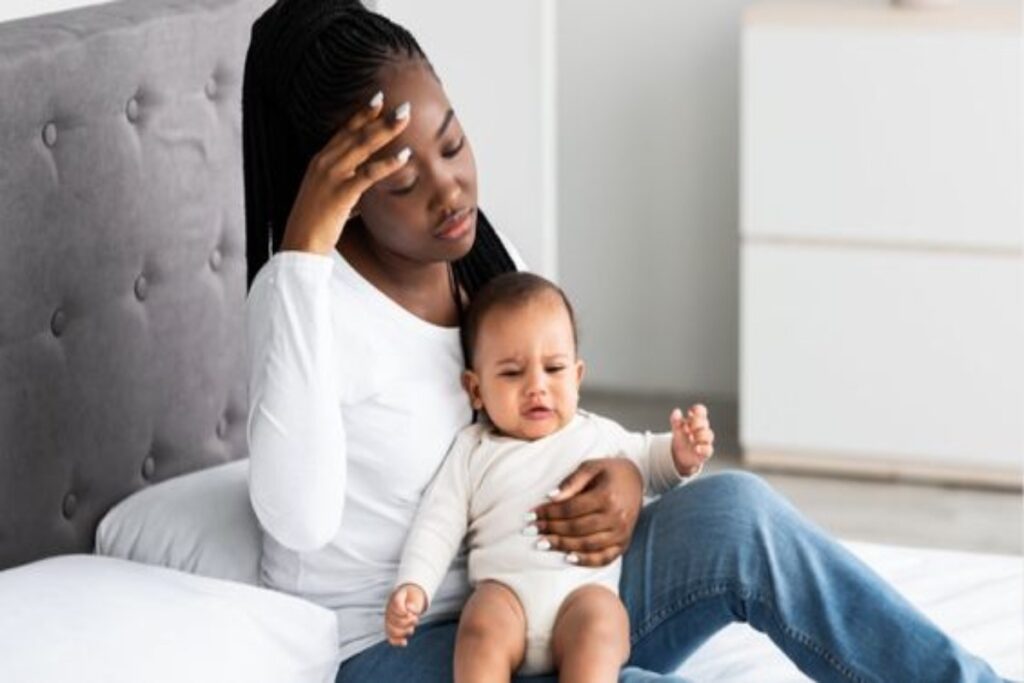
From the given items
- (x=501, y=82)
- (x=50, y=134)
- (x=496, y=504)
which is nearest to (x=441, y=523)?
(x=496, y=504)

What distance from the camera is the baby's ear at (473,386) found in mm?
2309

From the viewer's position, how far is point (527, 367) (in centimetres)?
228

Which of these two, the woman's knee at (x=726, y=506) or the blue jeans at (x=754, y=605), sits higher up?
the woman's knee at (x=726, y=506)

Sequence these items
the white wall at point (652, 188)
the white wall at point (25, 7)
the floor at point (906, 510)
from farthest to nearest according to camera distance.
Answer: the white wall at point (652, 188), the floor at point (906, 510), the white wall at point (25, 7)

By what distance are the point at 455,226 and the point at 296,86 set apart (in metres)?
0.21

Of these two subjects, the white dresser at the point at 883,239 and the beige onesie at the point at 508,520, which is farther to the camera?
the white dresser at the point at 883,239

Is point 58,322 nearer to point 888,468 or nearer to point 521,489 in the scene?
point 521,489

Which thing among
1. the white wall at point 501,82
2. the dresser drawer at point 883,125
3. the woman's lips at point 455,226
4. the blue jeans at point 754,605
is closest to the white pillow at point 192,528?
the blue jeans at point 754,605

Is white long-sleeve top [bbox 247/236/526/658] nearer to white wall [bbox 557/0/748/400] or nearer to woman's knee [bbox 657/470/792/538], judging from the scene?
woman's knee [bbox 657/470/792/538]

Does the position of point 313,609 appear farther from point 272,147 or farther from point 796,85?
point 796,85

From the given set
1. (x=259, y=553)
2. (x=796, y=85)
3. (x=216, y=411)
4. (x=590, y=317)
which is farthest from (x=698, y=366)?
(x=259, y=553)

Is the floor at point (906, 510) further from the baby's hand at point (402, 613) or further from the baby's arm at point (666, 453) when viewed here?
the baby's hand at point (402, 613)

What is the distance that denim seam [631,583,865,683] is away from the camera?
2.21 m

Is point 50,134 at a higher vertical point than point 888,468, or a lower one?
higher
